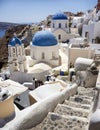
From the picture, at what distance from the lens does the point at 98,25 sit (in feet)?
62.1

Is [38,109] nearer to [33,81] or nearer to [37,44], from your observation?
[33,81]

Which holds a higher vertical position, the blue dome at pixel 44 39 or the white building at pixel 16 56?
the blue dome at pixel 44 39

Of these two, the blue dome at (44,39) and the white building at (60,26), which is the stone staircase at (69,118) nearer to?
the blue dome at (44,39)

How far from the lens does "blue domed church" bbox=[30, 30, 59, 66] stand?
54.1 feet

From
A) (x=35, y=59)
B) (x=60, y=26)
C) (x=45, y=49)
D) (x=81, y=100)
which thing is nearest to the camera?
(x=81, y=100)

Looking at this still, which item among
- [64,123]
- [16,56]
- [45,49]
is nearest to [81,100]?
[64,123]

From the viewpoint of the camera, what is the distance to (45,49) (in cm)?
1647

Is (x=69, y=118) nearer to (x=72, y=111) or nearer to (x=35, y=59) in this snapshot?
(x=72, y=111)

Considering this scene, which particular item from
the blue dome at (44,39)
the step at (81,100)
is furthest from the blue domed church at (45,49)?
the step at (81,100)

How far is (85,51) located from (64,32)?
12.8 metres

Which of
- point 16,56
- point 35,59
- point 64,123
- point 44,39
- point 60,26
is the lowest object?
point 35,59

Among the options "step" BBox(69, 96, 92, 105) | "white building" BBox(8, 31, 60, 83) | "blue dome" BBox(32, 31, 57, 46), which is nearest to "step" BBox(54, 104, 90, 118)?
"step" BBox(69, 96, 92, 105)

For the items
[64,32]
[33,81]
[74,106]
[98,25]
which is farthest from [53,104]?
[64,32]

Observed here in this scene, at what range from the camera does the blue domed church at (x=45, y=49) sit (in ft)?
54.1
